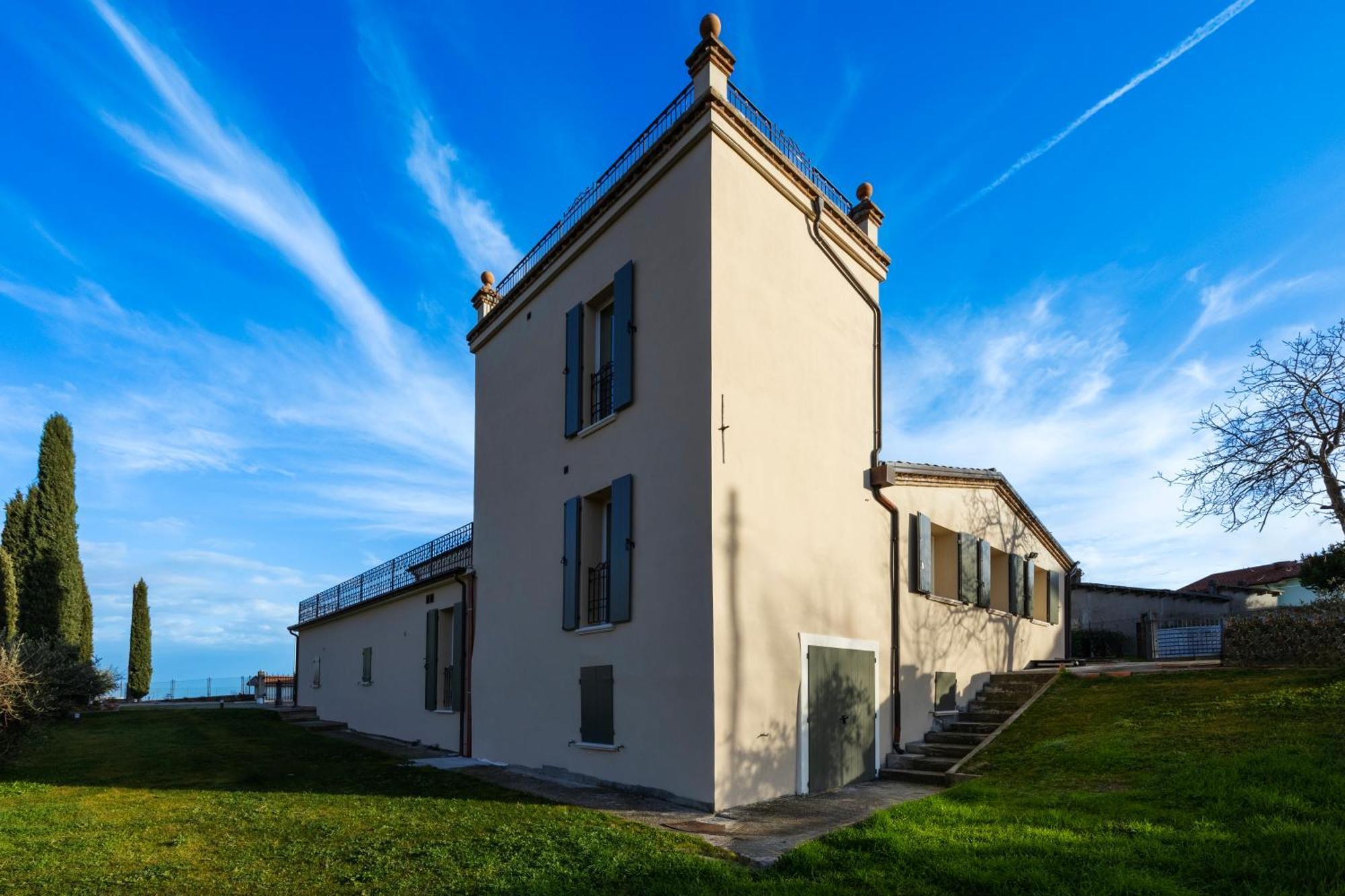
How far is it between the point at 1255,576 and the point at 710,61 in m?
37.5

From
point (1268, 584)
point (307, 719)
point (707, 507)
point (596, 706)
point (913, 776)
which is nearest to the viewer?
point (707, 507)

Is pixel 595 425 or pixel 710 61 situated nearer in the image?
pixel 710 61

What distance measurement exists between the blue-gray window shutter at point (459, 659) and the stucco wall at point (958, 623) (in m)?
7.44

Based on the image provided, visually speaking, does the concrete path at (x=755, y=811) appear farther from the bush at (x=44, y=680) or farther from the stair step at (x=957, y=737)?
the bush at (x=44, y=680)

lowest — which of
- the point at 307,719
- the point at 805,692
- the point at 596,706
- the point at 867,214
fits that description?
the point at 307,719

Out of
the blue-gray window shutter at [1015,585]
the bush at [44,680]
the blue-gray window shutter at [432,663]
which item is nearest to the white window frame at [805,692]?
the blue-gray window shutter at [1015,585]

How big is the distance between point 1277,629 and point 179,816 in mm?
14038

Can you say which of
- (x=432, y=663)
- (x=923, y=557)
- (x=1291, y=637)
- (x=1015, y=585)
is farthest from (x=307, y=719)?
(x=1291, y=637)

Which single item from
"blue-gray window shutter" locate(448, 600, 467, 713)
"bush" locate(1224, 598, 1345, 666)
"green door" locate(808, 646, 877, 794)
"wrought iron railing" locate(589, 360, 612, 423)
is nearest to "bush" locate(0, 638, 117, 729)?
"blue-gray window shutter" locate(448, 600, 467, 713)

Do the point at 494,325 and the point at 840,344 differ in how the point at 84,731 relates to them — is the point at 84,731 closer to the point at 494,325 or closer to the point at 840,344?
the point at 494,325

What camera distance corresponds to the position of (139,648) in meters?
33.6

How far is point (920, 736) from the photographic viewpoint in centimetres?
1211

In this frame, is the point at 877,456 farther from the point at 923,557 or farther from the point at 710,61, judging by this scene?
the point at 710,61

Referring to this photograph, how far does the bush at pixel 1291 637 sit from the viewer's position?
1104cm
